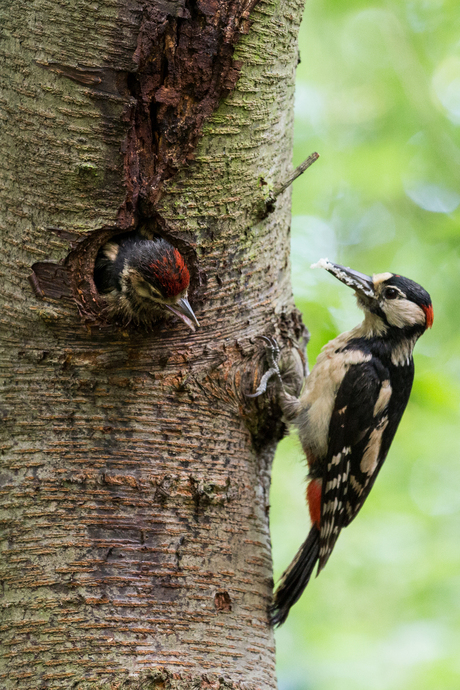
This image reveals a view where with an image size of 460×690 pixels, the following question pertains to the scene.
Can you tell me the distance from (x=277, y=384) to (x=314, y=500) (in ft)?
3.29

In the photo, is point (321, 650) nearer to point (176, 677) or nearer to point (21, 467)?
point (176, 677)

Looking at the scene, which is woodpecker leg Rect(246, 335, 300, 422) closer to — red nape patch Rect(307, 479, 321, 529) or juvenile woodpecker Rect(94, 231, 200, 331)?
juvenile woodpecker Rect(94, 231, 200, 331)

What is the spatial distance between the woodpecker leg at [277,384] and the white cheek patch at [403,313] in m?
0.79

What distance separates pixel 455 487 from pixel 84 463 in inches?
135

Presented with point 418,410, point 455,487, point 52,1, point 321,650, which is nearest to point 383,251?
point 418,410

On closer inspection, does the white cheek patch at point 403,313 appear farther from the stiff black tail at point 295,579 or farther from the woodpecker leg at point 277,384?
the stiff black tail at point 295,579

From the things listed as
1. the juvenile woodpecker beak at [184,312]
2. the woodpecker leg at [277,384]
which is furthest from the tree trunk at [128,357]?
the woodpecker leg at [277,384]

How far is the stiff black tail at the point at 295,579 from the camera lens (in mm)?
2832

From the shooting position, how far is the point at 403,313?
A: 3.80 m

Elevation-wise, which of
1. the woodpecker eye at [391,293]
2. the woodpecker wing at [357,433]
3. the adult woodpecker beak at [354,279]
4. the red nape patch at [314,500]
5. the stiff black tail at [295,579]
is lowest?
the stiff black tail at [295,579]

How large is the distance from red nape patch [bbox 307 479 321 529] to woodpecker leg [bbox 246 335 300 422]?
0.61m

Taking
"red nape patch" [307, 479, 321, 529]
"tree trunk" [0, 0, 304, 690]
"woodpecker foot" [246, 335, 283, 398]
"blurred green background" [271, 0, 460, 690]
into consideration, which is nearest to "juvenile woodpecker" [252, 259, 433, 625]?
"red nape patch" [307, 479, 321, 529]

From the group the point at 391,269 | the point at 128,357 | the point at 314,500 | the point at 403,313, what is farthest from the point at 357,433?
the point at 128,357

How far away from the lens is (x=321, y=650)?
174 inches
